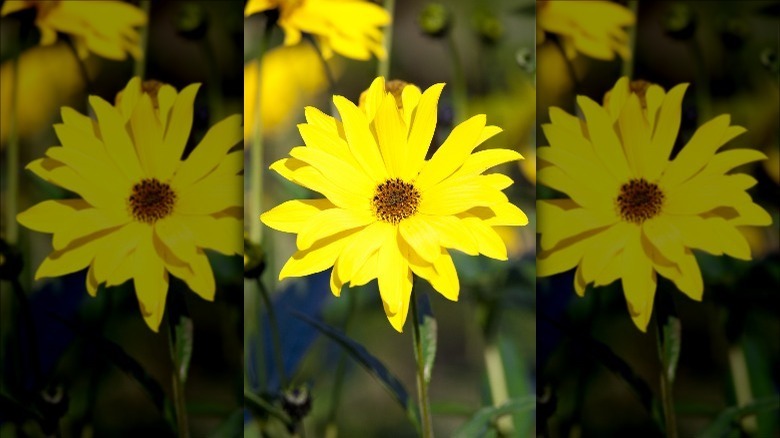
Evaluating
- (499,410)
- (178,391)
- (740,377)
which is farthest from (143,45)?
(740,377)

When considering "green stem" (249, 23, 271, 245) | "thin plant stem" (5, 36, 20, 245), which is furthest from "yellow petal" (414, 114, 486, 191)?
"thin plant stem" (5, 36, 20, 245)

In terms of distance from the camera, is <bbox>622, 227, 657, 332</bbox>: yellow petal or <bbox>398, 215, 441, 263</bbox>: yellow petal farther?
<bbox>622, 227, 657, 332</bbox>: yellow petal

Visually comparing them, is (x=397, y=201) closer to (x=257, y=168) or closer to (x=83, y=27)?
(x=257, y=168)

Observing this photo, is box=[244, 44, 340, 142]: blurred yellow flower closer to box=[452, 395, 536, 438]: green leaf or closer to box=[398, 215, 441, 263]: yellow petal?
box=[398, 215, 441, 263]: yellow petal

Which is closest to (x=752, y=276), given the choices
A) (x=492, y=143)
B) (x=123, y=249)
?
(x=492, y=143)

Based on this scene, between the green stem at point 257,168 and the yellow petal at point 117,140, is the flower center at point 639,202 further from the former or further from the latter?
the yellow petal at point 117,140
